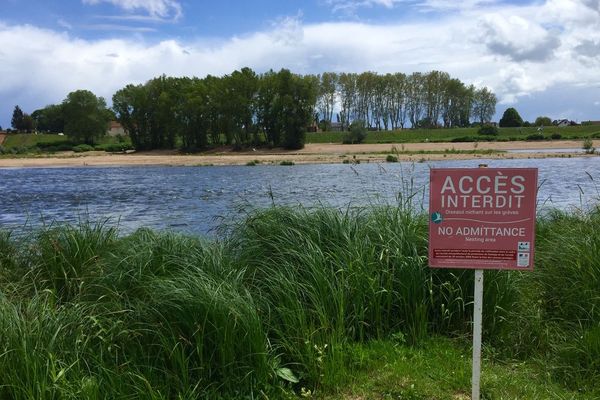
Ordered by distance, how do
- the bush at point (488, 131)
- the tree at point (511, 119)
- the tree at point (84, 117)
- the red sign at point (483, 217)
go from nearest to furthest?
1. the red sign at point (483, 217)
2. the bush at point (488, 131)
3. the tree at point (84, 117)
4. the tree at point (511, 119)

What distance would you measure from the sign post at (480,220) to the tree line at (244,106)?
9335cm

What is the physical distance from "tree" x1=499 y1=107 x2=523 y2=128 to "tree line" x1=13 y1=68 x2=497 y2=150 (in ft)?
50.9

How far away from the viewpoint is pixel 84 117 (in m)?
123

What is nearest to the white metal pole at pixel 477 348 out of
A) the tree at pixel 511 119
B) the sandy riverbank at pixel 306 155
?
the sandy riverbank at pixel 306 155

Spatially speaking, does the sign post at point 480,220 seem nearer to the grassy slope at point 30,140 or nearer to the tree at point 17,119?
the grassy slope at point 30,140

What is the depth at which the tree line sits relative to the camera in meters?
98.9

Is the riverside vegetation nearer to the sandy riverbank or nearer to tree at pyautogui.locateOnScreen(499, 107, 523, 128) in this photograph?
the sandy riverbank

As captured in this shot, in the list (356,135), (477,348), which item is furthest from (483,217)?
(356,135)

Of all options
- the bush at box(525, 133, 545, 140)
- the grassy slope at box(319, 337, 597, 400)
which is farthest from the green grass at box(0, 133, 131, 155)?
the grassy slope at box(319, 337, 597, 400)

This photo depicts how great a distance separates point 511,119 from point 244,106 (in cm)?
8444

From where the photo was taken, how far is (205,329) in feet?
15.3

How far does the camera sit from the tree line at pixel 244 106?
9888cm

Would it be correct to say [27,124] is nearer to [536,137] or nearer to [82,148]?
[82,148]

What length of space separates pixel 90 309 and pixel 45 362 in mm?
1000
